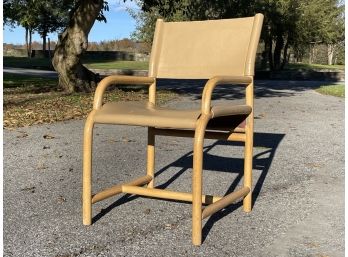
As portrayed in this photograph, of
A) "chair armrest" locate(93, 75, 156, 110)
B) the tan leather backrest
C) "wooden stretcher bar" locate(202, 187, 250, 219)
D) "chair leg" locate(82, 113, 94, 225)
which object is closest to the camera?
"wooden stretcher bar" locate(202, 187, 250, 219)

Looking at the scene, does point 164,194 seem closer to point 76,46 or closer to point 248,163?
point 248,163

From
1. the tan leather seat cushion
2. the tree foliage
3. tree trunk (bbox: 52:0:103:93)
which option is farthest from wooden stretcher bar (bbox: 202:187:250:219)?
the tree foliage

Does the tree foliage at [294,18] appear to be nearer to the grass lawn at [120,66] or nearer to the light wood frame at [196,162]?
the grass lawn at [120,66]

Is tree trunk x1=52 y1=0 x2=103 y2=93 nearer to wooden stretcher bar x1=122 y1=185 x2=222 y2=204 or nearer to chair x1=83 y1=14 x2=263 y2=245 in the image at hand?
chair x1=83 y1=14 x2=263 y2=245

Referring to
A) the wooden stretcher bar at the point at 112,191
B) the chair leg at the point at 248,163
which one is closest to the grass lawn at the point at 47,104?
the wooden stretcher bar at the point at 112,191

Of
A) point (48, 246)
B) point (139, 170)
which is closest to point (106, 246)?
point (48, 246)

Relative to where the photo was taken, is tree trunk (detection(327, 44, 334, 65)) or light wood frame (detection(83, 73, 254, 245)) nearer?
light wood frame (detection(83, 73, 254, 245))

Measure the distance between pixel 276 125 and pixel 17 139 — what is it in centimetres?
331

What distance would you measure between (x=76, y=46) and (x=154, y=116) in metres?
8.51

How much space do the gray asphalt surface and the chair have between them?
0.12 metres

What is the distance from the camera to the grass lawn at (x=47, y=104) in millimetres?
7016

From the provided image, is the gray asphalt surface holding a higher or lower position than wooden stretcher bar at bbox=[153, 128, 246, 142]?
lower

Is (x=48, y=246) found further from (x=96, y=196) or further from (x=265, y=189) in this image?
(x=265, y=189)

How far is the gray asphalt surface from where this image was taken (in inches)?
97.5
